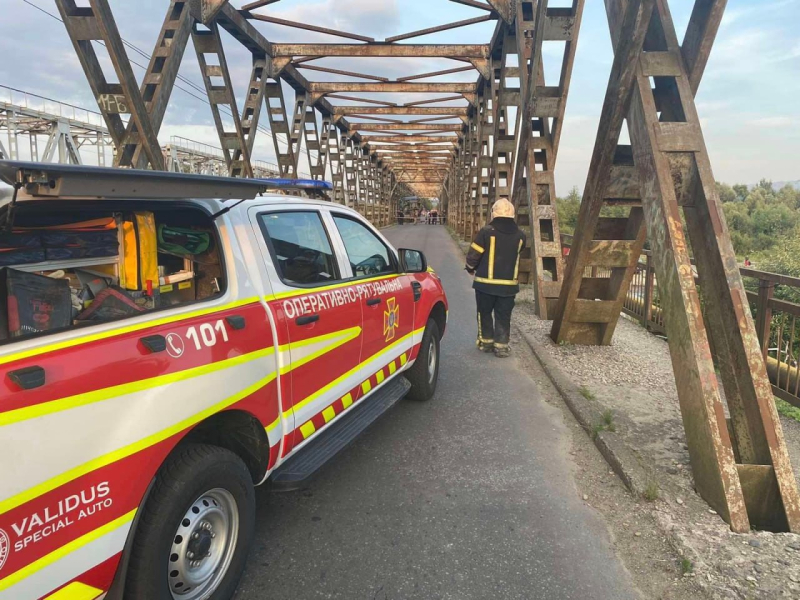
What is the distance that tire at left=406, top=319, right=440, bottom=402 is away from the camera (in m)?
5.00

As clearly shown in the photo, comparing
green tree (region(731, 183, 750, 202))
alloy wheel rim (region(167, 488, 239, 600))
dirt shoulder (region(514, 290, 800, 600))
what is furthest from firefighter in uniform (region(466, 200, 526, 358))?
green tree (region(731, 183, 750, 202))

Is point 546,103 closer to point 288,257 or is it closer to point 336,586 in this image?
point 288,257

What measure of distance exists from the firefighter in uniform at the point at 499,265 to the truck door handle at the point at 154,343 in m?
4.86

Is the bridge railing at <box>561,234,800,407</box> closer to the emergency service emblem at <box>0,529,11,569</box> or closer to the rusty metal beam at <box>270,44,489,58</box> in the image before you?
the emergency service emblem at <box>0,529,11,569</box>

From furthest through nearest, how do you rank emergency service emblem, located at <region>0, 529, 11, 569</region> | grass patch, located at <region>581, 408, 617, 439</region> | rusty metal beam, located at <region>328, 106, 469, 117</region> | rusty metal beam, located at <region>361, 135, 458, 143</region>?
1. rusty metal beam, located at <region>361, 135, 458, 143</region>
2. rusty metal beam, located at <region>328, 106, 469, 117</region>
3. grass patch, located at <region>581, 408, 617, 439</region>
4. emergency service emblem, located at <region>0, 529, 11, 569</region>

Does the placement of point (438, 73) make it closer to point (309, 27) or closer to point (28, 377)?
point (309, 27)

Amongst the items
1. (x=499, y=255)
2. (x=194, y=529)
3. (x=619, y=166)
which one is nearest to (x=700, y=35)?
(x=619, y=166)

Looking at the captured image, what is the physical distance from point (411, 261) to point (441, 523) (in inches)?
96.4

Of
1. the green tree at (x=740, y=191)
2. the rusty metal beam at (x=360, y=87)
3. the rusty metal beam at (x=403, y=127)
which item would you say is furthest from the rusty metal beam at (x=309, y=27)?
the green tree at (x=740, y=191)

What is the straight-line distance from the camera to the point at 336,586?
8.59ft

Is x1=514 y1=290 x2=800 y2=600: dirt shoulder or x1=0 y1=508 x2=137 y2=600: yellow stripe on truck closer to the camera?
x1=0 y1=508 x2=137 y2=600: yellow stripe on truck

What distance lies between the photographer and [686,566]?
2672 mm

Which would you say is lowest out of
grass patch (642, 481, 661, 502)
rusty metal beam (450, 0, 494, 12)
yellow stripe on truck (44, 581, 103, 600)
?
grass patch (642, 481, 661, 502)

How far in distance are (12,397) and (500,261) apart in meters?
5.58
